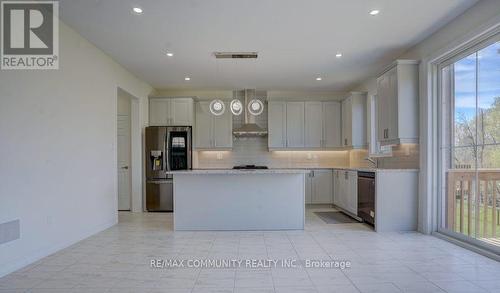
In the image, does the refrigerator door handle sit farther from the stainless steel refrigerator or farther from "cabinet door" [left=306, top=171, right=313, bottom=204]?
"cabinet door" [left=306, top=171, right=313, bottom=204]

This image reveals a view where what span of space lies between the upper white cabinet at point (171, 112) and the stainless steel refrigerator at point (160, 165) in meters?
0.44

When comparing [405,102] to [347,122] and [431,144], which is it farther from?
[347,122]

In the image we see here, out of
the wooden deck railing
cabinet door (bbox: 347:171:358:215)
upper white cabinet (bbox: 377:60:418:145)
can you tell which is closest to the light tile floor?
the wooden deck railing

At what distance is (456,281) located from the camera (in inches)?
107

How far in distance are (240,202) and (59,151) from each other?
2529 mm

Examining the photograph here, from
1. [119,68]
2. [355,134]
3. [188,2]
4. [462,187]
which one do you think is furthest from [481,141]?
[119,68]

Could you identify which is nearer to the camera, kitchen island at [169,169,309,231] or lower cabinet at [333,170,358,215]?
kitchen island at [169,169,309,231]

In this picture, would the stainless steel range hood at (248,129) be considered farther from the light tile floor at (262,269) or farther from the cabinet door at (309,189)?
the light tile floor at (262,269)

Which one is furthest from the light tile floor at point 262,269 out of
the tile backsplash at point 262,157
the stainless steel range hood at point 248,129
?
the tile backsplash at point 262,157

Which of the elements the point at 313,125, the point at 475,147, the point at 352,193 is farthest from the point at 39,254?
the point at 313,125

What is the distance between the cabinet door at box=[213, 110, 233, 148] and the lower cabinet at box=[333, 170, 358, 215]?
260cm

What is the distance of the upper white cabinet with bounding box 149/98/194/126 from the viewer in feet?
22.5

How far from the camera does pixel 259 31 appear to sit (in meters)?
3.96

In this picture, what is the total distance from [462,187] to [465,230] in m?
0.53
